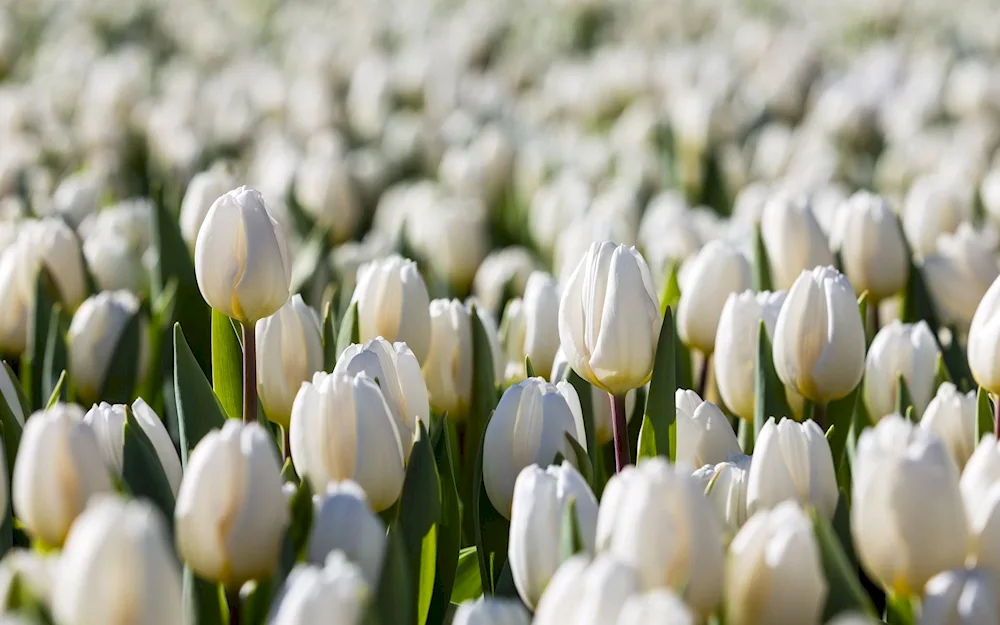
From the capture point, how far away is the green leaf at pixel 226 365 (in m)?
1.29

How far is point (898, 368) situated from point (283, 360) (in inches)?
27.3

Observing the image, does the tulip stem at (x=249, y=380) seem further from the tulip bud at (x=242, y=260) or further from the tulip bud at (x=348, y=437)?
the tulip bud at (x=348, y=437)

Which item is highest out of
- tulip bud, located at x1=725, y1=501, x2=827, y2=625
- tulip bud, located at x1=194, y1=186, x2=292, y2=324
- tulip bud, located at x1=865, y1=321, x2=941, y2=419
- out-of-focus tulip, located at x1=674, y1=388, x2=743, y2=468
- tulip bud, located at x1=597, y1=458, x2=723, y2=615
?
tulip bud, located at x1=194, y1=186, x2=292, y2=324

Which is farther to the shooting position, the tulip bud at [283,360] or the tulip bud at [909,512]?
the tulip bud at [283,360]

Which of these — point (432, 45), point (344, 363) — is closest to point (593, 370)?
point (344, 363)

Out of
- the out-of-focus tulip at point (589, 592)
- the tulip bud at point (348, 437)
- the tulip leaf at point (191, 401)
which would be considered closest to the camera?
the out-of-focus tulip at point (589, 592)

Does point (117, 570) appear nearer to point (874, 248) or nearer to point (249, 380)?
point (249, 380)

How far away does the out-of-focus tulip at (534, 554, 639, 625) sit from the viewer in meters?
0.65

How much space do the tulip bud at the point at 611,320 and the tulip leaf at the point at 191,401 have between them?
1.16 feet

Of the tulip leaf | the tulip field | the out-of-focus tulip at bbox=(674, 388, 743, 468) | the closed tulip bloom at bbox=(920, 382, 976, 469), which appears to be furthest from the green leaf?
the closed tulip bloom at bbox=(920, 382, 976, 469)

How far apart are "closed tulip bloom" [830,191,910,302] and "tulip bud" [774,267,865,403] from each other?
0.47 m

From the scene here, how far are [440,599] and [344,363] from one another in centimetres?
23

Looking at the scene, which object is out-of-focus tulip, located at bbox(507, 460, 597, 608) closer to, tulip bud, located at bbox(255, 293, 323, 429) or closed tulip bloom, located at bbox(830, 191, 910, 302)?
tulip bud, located at bbox(255, 293, 323, 429)

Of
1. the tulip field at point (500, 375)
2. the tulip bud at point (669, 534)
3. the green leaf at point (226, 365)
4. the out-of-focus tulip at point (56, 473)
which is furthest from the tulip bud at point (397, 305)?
the tulip bud at point (669, 534)
